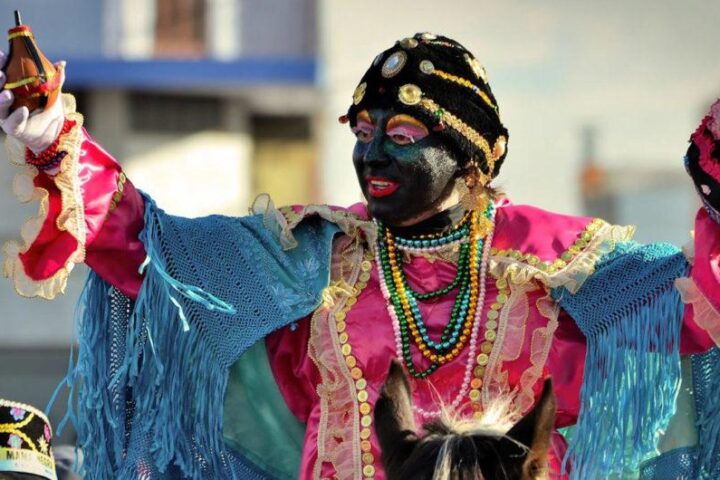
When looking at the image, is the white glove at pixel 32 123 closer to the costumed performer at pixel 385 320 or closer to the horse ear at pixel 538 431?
the costumed performer at pixel 385 320

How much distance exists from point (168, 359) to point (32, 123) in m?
0.76

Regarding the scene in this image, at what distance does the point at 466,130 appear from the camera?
13.3ft

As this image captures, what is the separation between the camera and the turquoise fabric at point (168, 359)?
401cm

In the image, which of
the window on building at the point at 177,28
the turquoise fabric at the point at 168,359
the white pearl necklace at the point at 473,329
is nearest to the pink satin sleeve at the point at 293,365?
the turquoise fabric at the point at 168,359

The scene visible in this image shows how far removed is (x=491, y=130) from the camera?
4.11 meters

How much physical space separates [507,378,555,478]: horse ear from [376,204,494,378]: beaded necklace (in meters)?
1.12

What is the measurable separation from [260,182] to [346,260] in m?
11.1

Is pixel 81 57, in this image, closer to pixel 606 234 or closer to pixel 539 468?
pixel 606 234

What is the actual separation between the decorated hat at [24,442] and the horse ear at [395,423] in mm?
1302

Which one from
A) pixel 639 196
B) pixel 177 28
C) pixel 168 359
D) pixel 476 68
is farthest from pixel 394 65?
pixel 639 196

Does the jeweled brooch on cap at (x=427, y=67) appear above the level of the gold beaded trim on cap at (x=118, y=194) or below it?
above

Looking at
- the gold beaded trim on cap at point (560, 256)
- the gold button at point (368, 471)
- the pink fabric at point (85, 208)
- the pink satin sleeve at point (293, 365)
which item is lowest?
the gold button at point (368, 471)

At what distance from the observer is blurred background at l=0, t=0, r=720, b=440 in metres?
→ 14.1

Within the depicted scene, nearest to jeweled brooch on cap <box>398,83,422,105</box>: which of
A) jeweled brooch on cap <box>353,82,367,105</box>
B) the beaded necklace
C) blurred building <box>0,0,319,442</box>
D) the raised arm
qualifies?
jeweled brooch on cap <box>353,82,367,105</box>
